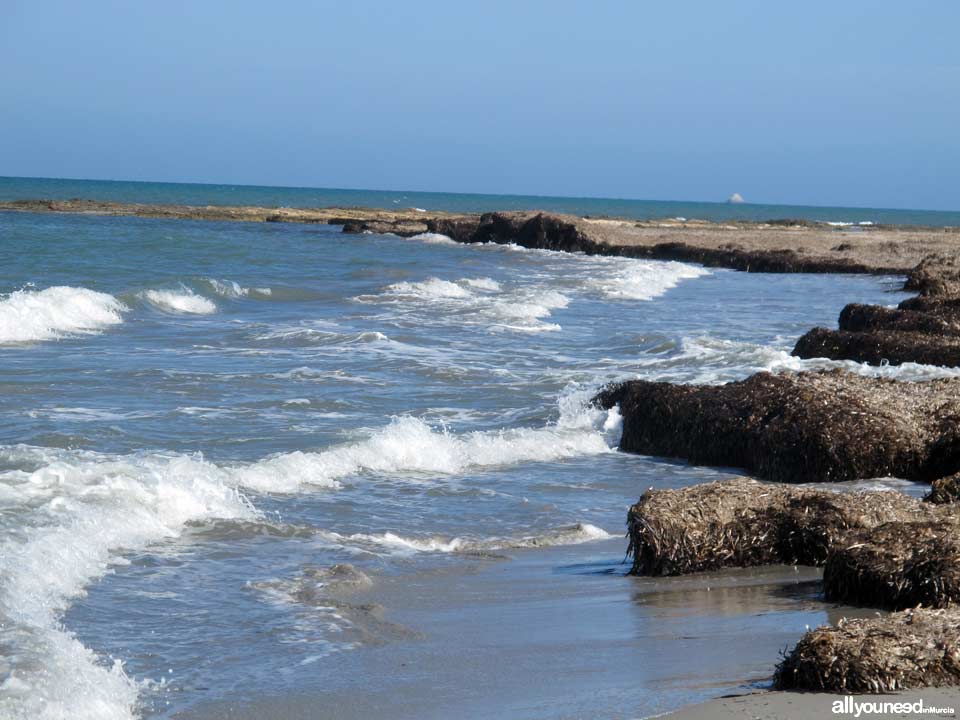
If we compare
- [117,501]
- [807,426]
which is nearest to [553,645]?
[117,501]

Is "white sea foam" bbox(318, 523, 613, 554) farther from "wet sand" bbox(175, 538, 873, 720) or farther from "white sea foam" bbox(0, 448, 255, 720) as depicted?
"white sea foam" bbox(0, 448, 255, 720)

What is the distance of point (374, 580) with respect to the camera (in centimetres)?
749

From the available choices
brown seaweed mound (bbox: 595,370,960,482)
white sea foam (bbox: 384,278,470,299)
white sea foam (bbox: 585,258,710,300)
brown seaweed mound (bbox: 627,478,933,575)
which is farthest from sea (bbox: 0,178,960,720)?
white sea foam (bbox: 585,258,710,300)

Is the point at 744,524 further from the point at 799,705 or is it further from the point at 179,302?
the point at 179,302

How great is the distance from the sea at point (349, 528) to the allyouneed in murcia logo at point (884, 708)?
1.62 feet

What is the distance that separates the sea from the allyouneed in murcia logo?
19.5 inches

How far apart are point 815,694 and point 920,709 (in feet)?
1.28

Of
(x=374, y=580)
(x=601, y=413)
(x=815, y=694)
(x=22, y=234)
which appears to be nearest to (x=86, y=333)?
(x=601, y=413)

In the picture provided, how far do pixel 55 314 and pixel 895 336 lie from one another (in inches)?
575

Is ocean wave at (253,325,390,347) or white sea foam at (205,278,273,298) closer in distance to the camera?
ocean wave at (253,325,390,347)

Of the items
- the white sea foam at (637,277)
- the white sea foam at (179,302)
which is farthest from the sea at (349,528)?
the white sea foam at (637,277)

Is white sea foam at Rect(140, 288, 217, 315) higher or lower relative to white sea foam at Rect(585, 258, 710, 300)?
lower

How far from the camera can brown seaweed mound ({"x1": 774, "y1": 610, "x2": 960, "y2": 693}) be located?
15.5 ft

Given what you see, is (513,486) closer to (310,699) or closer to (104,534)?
(104,534)
